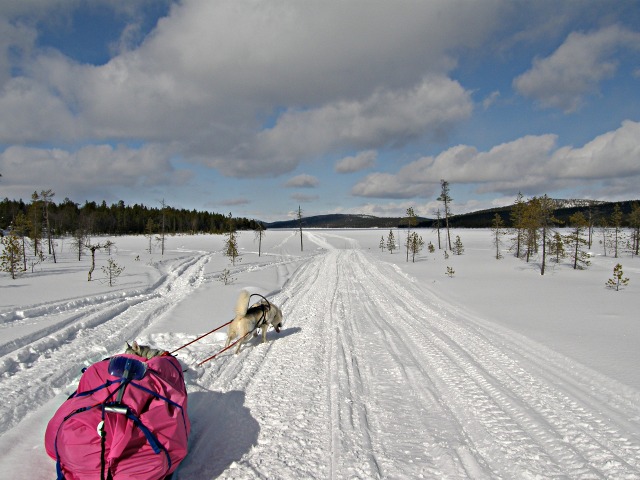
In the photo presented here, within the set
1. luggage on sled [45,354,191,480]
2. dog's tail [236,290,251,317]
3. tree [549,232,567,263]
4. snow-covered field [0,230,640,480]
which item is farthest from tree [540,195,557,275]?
luggage on sled [45,354,191,480]

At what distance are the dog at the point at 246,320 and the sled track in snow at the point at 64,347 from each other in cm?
249

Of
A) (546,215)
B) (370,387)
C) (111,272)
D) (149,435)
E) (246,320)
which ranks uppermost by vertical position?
(546,215)

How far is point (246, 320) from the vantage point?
282 inches

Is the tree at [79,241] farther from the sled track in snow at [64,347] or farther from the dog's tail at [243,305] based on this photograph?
the dog's tail at [243,305]

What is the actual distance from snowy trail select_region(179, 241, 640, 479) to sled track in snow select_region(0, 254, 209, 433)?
7.35ft

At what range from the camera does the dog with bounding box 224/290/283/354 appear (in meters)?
7.13

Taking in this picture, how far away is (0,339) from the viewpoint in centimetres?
706

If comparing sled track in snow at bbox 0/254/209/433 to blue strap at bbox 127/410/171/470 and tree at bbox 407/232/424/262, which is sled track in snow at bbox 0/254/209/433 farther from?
tree at bbox 407/232/424/262

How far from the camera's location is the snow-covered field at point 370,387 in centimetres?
356

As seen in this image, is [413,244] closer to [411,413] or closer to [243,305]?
[243,305]

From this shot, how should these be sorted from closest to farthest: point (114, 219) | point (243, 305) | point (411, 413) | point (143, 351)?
point (411, 413)
point (143, 351)
point (243, 305)
point (114, 219)

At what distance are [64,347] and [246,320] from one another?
375cm

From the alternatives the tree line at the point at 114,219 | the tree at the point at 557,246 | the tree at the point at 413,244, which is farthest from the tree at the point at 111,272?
the tree line at the point at 114,219

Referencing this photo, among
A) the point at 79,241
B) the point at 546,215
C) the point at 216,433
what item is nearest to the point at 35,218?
the point at 79,241
